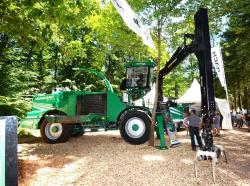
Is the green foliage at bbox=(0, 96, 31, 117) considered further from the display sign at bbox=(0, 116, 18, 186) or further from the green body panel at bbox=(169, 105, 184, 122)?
the display sign at bbox=(0, 116, 18, 186)

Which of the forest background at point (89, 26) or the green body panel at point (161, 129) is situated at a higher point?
the forest background at point (89, 26)

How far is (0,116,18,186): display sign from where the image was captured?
253 cm

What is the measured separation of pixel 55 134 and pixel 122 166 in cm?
618

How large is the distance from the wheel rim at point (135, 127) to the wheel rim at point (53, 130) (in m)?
3.46

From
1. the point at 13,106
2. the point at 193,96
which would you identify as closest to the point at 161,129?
the point at 13,106

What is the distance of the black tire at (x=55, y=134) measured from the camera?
14766 millimetres

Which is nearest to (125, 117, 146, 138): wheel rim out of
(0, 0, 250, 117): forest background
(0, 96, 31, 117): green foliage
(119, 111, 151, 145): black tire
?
(119, 111, 151, 145): black tire

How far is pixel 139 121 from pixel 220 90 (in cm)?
2607

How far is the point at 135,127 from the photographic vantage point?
1323 centimetres

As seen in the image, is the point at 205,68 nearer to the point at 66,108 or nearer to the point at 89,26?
the point at 66,108

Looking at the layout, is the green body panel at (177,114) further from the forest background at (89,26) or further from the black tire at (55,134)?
the black tire at (55,134)

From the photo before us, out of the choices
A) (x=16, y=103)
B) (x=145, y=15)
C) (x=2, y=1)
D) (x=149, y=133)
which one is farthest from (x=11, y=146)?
(x=16, y=103)

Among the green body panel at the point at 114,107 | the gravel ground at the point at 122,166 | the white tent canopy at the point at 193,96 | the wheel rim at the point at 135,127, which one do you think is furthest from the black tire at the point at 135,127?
the white tent canopy at the point at 193,96

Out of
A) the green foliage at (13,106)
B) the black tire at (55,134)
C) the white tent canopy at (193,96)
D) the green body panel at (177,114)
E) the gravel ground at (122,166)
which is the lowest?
the gravel ground at (122,166)
